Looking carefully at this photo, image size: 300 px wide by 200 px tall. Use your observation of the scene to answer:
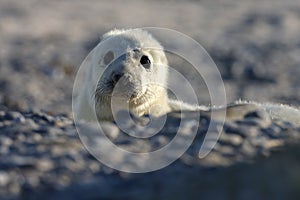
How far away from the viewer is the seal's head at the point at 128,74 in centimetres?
541

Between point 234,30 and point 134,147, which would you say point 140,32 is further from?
point 234,30

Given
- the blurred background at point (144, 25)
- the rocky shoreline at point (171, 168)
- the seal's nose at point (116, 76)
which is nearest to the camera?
the rocky shoreline at point (171, 168)

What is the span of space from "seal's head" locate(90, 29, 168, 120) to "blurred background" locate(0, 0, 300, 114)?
1611 millimetres

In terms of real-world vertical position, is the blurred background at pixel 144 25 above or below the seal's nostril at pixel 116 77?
above

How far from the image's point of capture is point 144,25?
1189 cm

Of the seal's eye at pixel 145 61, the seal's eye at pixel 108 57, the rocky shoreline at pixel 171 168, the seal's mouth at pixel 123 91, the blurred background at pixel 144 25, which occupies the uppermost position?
the blurred background at pixel 144 25

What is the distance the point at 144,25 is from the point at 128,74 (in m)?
6.64

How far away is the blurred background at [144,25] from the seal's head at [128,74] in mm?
1611

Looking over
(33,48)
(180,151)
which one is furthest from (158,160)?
(33,48)

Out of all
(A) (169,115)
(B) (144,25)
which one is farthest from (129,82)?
(B) (144,25)

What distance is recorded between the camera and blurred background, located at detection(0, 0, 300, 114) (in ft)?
28.6

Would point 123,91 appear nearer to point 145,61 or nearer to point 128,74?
point 128,74

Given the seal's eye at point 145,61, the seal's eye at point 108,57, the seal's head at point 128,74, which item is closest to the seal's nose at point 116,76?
the seal's head at point 128,74

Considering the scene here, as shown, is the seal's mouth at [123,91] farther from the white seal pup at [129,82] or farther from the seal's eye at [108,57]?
the seal's eye at [108,57]
